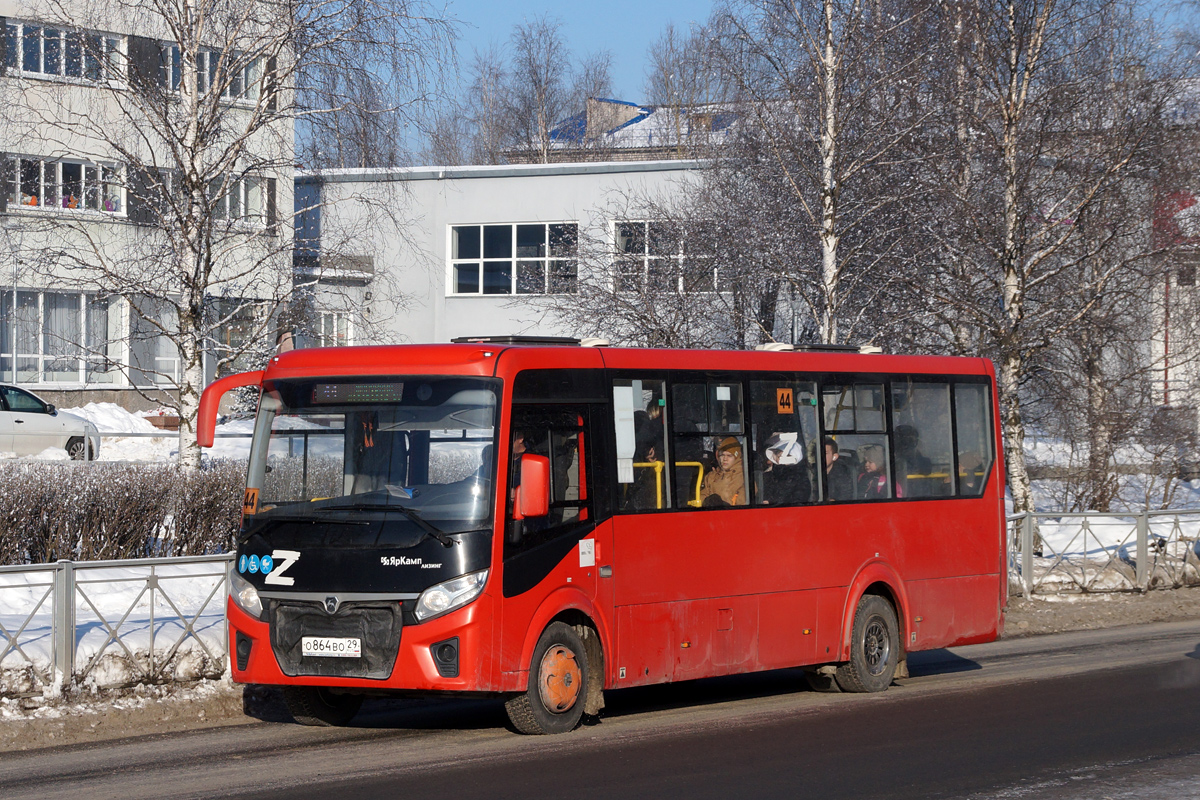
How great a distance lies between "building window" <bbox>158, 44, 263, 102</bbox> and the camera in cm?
1658

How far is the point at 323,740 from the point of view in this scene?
893 centimetres

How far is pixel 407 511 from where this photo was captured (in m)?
8.55

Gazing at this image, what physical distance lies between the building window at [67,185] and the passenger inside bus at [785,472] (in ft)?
32.6

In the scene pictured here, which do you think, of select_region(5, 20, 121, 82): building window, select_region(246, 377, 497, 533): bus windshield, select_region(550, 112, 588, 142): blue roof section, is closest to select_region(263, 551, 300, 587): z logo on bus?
select_region(246, 377, 497, 533): bus windshield

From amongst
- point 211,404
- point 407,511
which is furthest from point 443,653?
point 211,404

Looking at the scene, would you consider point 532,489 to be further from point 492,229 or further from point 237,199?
point 492,229

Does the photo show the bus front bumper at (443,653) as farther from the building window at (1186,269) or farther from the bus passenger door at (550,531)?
the building window at (1186,269)

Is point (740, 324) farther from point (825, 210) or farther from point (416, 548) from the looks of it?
point (416, 548)

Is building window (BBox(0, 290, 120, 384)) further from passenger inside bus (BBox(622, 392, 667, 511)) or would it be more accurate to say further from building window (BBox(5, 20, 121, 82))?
passenger inside bus (BBox(622, 392, 667, 511))

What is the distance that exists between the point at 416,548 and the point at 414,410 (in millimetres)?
955

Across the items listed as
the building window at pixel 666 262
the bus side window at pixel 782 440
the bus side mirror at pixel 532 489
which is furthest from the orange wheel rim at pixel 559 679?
the building window at pixel 666 262

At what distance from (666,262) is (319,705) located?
15.3 meters

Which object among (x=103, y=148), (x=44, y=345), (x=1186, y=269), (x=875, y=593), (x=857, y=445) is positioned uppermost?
(x=103, y=148)

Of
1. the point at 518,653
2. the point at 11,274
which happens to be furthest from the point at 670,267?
the point at 518,653
